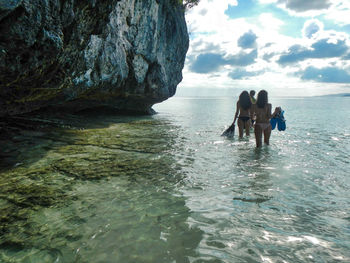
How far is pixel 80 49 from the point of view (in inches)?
451

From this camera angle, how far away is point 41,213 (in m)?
3.99

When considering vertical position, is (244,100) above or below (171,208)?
above

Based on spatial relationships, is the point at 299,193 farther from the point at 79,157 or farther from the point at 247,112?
the point at 247,112

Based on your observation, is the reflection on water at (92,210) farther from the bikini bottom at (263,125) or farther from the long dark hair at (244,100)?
the long dark hair at (244,100)

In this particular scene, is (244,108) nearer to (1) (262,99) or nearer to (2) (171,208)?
(1) (262,99)

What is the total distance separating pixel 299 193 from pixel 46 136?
10.7 metres

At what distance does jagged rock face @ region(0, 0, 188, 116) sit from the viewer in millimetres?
7115

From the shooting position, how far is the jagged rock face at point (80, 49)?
23.3 ft

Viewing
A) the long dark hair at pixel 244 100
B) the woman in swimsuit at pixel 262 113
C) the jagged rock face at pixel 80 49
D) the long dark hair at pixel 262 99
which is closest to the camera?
the jagged rock face at pixel 80 49

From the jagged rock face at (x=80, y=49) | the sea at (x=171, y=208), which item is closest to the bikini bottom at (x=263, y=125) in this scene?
the sea at (x=171, y=208)

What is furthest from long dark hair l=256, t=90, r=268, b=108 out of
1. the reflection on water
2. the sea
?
the reflection on water

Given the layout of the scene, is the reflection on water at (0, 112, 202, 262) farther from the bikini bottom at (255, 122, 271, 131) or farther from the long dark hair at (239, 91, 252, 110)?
the long dark hair at (239, 91, 252, 110)

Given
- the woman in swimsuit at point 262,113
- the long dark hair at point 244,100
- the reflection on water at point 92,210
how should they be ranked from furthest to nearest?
1. the long dark hair at point 244,100
2. the woman in swimsuit at point 262,113
3. the reflection on water at point 92,210

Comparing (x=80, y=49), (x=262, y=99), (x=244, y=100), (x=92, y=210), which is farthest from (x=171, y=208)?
(x=80, y=49)
